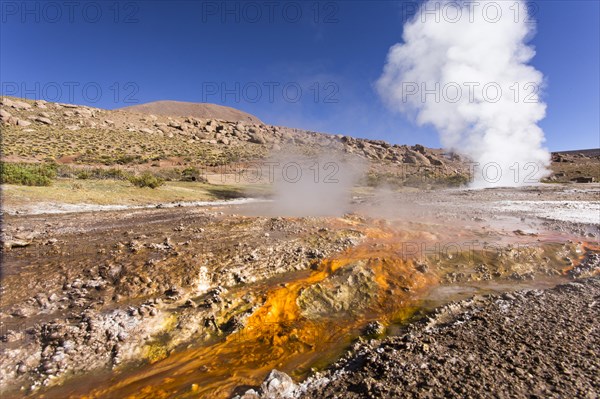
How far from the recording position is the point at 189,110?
10756 cm

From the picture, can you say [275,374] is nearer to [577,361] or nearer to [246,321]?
[246,321]

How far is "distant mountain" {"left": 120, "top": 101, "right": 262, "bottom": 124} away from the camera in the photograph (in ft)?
341

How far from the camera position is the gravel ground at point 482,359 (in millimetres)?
2947

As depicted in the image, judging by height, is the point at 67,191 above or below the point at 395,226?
above

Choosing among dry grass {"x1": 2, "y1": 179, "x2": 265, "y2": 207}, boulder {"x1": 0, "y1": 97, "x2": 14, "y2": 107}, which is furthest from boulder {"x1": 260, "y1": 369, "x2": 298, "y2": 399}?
boulder {"x1": 0, "y1": 97, "x2": 14, "y2": 107}

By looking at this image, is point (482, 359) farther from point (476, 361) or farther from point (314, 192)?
point (314, 192)

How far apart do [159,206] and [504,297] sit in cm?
1427

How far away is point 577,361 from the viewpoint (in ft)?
10.9

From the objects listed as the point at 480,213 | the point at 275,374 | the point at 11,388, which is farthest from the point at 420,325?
the point at 480,213

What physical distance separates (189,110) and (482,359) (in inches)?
4609

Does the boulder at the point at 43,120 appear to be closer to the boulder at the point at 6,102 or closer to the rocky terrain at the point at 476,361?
the boulder at the point at 6,102

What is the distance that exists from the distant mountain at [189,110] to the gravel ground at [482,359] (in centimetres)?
10468

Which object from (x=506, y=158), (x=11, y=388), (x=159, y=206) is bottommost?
(x=11, y=388)

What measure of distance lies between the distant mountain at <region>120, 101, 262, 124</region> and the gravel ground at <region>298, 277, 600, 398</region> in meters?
105
